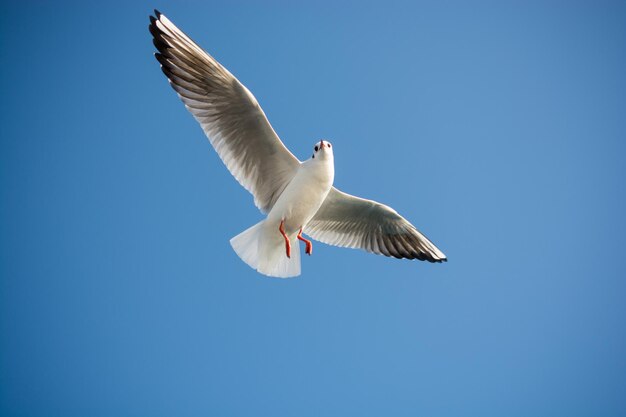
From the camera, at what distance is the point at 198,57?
21.0 ft

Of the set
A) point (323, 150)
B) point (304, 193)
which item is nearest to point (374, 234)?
point (304, 193)

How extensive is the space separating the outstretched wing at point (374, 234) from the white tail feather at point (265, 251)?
0.98 m

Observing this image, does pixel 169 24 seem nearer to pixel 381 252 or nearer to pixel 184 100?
pixel 184 100

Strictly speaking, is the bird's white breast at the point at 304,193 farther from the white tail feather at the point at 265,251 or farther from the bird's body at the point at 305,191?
the white tail feather at the point at 265,251

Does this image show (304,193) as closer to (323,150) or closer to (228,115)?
(323,150)

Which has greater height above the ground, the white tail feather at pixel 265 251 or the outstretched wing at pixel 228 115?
the outstretched wing at pixel 228 115

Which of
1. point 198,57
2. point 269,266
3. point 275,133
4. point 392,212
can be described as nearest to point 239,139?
point 275,133

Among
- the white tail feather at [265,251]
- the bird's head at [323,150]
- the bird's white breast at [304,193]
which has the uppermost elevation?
the bird's head at [323,150]

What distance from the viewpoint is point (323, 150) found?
646cm

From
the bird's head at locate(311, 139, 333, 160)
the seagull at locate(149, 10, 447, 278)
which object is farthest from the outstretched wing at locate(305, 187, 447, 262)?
the bird's head at locate(311, 139, 333, 160)

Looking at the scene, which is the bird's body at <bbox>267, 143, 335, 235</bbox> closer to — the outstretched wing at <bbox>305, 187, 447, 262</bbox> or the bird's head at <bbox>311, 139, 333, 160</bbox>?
the bird's head at <bbox>311, 139, 333, 160</bbox>

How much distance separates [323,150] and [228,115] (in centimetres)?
106

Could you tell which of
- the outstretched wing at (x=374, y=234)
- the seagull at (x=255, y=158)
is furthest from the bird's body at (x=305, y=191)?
the outstretched wing at (x=374, y=234)

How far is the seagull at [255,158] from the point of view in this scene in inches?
252
